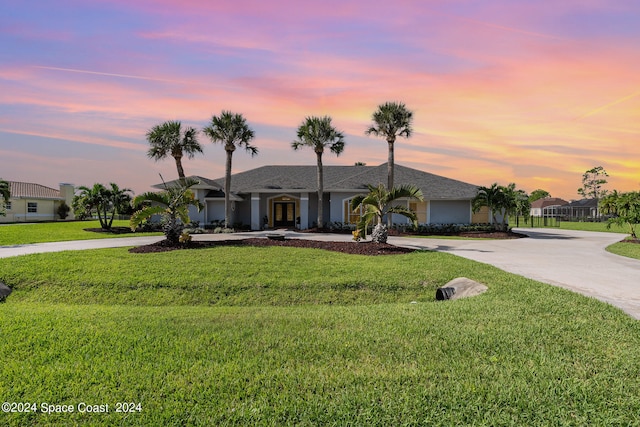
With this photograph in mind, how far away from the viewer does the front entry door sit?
1284 inches

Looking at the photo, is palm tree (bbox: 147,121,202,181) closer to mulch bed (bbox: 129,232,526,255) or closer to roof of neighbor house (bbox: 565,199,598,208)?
mulch bed (bbox: 129,232,526,255)

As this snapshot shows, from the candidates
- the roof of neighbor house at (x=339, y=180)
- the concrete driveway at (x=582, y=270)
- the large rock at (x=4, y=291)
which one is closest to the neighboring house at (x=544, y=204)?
the roof of neighbor house at (x=339, y=180)

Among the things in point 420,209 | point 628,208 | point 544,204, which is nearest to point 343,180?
point 420,209

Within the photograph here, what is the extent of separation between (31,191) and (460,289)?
54.0 metres

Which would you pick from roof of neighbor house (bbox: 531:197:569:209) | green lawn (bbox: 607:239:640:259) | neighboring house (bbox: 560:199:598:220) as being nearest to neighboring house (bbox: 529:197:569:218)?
roof of neighbor house (bbox: 531:197:569:209)

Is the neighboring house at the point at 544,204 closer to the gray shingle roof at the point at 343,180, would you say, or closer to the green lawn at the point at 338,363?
the gray shingle roof at the point at 343,180

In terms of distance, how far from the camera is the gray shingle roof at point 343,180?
2925 centimetres

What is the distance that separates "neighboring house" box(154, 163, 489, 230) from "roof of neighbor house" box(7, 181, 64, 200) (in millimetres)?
23996

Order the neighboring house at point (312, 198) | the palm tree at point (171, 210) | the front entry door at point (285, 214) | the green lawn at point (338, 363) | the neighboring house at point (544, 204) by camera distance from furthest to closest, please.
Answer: the neighboring house at point (544, 204) → the front entry door at point (285, 214) → the neighboring house at point (312, 198) → the palm tree at point (171, 210) → the green lawn at point (338, 363)

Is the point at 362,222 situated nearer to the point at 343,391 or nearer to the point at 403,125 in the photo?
the point at 343,391

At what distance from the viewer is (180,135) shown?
90.2 feet

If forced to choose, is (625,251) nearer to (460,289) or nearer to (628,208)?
(628,208)

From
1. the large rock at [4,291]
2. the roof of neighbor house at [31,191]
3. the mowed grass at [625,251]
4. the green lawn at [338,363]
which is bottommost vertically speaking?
the large rock at [4,291]

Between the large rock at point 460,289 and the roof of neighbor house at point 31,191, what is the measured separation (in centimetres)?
5005
